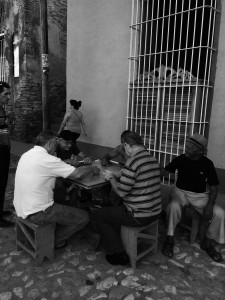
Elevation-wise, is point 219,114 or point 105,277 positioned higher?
point 219,114

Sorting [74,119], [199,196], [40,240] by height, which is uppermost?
[74,119]

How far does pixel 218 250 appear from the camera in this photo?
11.0ft

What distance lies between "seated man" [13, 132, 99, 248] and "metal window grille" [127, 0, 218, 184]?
2628 millimetres

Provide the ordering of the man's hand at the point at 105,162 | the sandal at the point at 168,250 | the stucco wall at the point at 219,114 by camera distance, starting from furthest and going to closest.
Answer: the stucco wall at the point at 219,114 → the man's hand at the point at 105,162 → the sandal at the point at 168,250

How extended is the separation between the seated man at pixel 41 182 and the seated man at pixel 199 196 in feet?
4.02

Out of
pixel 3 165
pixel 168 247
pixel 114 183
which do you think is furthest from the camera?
pixel 3 165

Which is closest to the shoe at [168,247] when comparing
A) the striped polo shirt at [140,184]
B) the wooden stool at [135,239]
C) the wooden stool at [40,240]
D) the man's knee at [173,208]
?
the wooden stool at [135,239]

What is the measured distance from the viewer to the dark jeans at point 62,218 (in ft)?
9.51

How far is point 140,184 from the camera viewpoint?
284 cm

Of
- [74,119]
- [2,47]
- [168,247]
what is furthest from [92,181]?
[2,47]

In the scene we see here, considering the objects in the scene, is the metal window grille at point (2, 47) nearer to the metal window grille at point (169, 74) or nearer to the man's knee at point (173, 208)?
the metal window grille at point (169, 74)

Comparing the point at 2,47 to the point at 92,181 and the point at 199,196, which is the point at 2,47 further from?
the point at 199,196

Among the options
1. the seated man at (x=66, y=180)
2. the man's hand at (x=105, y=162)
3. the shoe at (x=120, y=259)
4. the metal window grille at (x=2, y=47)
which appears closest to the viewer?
Answer: the shoe at (x=120, y=259)

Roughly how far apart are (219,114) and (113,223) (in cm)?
270
